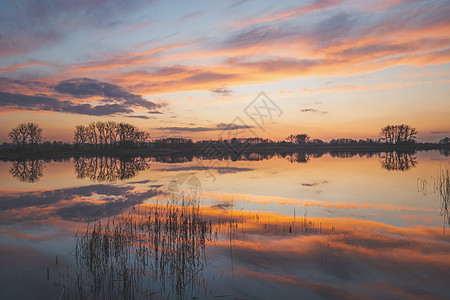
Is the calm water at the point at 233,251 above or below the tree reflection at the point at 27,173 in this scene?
below

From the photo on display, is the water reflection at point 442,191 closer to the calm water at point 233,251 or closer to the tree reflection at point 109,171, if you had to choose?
the calm water at point 233,251

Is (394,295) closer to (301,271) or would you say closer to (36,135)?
(301,271)

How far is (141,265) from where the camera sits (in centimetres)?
664

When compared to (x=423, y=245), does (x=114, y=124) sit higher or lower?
higher

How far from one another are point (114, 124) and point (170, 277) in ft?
388

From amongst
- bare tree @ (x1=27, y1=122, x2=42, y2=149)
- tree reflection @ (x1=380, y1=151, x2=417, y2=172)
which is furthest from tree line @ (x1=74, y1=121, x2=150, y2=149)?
tree reflection @ (x1=380, y1=151, x2=417, y2=172)

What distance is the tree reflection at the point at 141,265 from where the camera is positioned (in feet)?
18.1

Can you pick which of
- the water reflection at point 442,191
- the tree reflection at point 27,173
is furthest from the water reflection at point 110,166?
the water reflection at point 442,191

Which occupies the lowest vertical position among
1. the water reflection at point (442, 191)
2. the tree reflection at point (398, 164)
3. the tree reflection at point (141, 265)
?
the tree reflection at point (141, 265)

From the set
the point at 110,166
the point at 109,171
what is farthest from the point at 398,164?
the point at 110,166

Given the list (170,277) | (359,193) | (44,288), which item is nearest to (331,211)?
(359,193)

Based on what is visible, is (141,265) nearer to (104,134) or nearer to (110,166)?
(110,166)

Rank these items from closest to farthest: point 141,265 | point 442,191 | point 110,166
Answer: point 141,265, point 442,191, point 110,166

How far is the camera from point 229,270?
20.9ft
